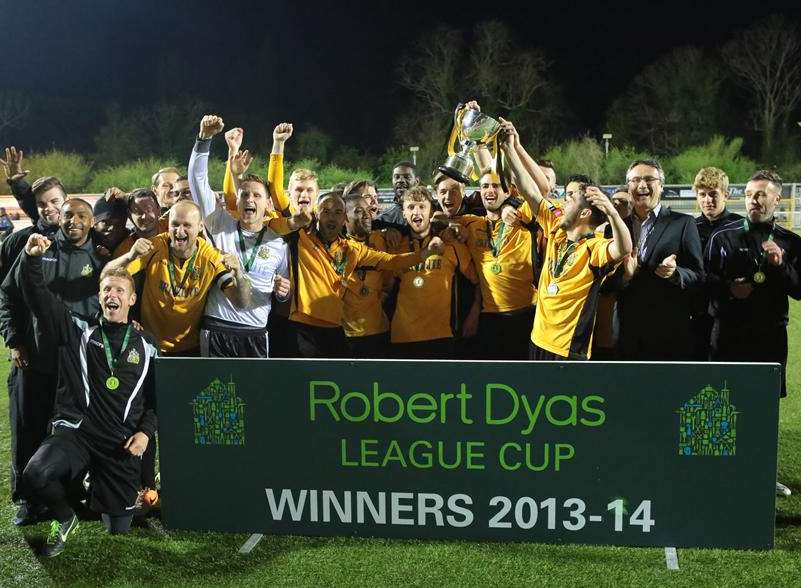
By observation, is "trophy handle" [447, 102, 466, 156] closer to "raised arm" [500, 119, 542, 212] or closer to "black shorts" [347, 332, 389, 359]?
"raised arm" [500, 119, 542, 212]

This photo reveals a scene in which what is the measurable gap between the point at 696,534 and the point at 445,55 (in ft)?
151

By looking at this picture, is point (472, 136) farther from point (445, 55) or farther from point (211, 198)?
point (445, 55)

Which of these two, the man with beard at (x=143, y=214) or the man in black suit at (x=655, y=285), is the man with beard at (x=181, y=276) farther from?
the man in black suit at (x=655, y=285)

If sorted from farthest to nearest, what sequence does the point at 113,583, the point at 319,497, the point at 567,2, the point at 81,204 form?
1. the point at 567,2
2. the point at 81,204
3. the point at 319,497
4. the point at 113,583

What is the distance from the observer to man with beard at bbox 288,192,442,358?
501cm

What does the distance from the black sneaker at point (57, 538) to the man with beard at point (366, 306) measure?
6.23 feet

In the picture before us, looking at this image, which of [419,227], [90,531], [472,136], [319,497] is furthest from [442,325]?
[90,531]

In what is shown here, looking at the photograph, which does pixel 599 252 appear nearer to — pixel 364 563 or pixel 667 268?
pixel 667 268

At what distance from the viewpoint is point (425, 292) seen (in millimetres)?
5168

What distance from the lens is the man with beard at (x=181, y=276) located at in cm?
462

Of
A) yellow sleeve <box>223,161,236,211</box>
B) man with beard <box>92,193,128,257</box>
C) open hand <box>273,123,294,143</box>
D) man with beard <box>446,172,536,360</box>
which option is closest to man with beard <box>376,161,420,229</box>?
man with beard <box>446,172,536,360</box>

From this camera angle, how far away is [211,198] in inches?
196

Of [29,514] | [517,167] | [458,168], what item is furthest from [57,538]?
[517,167]

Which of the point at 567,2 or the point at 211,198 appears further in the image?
the point at 567,2
